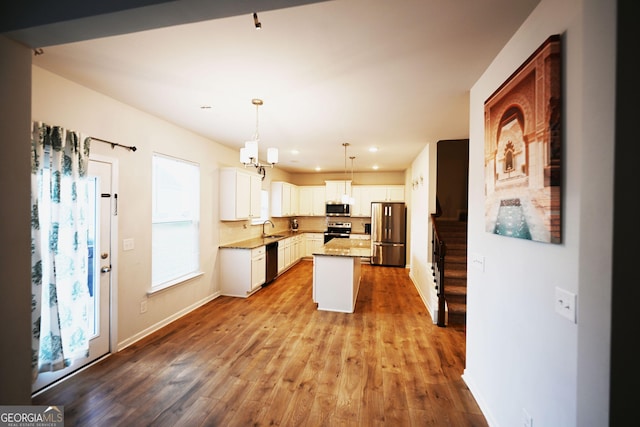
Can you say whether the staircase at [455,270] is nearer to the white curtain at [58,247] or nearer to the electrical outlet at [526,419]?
the electrical outlet at [526,419]

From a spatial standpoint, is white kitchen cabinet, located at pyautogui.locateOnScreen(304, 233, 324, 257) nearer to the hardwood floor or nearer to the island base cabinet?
the island base cabinet

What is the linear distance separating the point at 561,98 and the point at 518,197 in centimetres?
52

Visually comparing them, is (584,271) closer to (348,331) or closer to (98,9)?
(98,9)

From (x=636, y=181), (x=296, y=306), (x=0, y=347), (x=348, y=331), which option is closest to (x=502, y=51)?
(x=636, y=181)

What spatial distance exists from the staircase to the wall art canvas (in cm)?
221

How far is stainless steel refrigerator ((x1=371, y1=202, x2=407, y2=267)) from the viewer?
21.8 feet

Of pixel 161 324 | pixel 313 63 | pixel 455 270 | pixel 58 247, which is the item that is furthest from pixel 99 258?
pixel 455 270

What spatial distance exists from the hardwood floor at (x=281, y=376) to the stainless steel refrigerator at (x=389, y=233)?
3.04m

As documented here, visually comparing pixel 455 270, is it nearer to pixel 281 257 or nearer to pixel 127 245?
pixel 281 257

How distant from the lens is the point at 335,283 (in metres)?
3.95

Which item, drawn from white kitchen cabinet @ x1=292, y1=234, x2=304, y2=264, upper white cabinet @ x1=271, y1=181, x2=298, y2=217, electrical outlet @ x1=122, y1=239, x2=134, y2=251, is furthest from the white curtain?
white kitchen cabinet @ x1=292, y1=234, x2=304, y2=264

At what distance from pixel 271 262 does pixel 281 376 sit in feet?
10.2

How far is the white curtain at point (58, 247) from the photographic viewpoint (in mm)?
1960

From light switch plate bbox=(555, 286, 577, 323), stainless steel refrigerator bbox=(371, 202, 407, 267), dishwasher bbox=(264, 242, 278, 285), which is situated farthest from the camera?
stainless steel refrigerator bbox=(371, 202, 407, 267)
